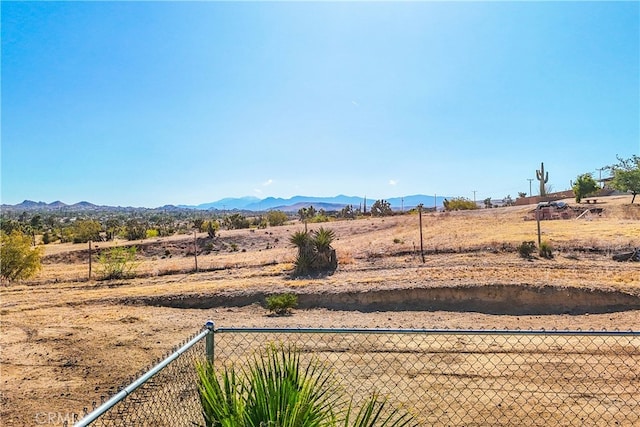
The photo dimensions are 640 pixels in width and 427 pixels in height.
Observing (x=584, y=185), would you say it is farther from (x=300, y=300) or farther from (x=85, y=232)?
(x=85, y=232)

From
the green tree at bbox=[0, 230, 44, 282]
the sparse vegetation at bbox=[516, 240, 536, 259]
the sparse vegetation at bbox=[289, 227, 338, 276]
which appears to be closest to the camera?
the sparse vegetation at bbox=[516, 240, 536, 259]

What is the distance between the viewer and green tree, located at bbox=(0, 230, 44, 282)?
21375mm

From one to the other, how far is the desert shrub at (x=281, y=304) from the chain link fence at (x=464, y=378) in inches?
133

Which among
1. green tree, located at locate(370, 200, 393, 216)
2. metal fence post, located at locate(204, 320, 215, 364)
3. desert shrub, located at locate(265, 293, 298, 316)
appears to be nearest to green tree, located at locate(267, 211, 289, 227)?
green tree, located at locate(370, 200, 393, 216)

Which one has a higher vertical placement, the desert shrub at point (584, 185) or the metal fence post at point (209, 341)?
the desert shrub at point (584, 185)

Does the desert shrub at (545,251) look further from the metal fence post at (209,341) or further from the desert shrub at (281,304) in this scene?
the metal fence post at (209,341)

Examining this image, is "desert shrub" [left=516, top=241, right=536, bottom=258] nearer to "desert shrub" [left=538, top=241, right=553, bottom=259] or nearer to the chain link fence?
"desert shrub" [left=538, top=241, right=553, bottom=259]

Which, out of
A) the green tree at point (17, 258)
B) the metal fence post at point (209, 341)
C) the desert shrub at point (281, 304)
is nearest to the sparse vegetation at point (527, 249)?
the desert shrub at point (281, 304)

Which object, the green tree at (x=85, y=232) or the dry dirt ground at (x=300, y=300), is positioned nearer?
the dry dirt ground at (x=300, y=300)

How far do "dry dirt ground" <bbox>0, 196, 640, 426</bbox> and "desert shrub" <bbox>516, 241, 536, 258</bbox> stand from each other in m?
0.33

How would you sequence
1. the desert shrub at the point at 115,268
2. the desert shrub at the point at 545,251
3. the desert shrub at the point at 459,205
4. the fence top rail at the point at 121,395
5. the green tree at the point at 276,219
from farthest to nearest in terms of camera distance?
the desert shrub at the point at 459,205
the green tree at the point at 276,219
the desert shrub at the point at 115,268
the desert shrub at the point at 545,251
the fence top rail at the point at 121,395

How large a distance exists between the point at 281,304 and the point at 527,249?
11482 millimetres

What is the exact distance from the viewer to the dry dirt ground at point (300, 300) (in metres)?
9.52

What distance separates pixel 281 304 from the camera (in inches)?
578
